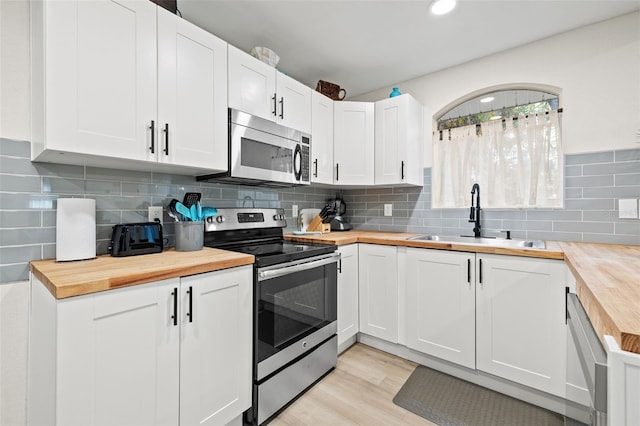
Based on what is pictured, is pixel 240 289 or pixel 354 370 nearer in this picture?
pixel 240 289

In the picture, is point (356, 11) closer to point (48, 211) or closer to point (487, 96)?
point (487, 96)

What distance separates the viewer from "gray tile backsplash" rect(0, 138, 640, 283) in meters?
1.31

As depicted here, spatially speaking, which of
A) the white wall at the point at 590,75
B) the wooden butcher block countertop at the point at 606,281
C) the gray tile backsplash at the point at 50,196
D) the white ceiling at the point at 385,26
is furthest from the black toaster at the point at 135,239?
the white wall at the point at 590,75

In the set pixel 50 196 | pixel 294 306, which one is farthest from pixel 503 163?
pixel 50 196

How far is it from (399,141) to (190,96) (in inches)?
69.0

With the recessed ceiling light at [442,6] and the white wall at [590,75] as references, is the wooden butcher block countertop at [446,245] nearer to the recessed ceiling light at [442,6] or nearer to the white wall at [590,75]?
the white wall at [590,75]

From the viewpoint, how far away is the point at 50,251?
1388mm

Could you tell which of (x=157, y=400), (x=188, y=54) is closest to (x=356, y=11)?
(x=188, y=54)

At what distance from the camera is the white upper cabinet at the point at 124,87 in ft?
3.83

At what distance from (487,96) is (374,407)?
2570 millimetres

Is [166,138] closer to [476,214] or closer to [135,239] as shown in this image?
[135,239]

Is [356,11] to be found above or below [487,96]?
above

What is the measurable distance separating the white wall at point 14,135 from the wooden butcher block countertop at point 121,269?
221 millimetres

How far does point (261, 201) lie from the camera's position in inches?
95.2
